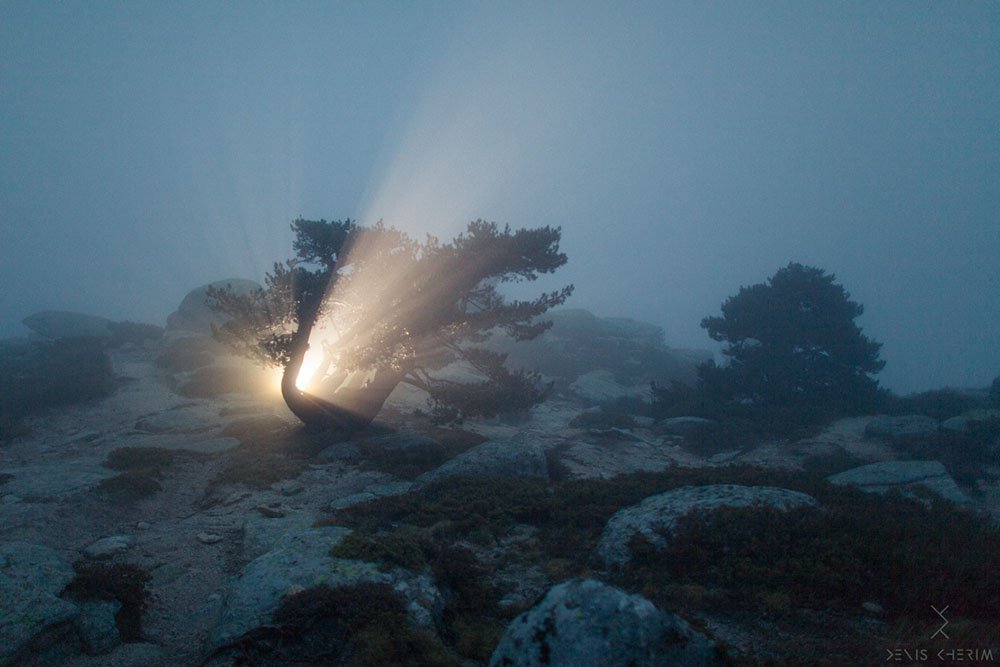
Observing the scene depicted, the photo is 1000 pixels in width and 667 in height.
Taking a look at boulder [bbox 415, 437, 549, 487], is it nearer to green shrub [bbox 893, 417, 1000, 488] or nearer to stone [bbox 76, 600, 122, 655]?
stone [bbox 76, 600, 122, 655]

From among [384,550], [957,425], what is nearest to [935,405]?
[957,425]

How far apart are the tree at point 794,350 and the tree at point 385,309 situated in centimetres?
1674

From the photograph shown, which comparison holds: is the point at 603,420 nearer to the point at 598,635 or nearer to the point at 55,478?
the point at 55,478

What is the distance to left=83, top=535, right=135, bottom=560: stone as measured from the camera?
30.8 feet

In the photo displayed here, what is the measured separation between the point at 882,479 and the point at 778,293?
919 inches

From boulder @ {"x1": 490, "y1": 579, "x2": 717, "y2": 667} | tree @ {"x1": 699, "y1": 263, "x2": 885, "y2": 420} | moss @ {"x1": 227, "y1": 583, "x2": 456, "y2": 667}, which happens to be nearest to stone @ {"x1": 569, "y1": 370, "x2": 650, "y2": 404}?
tree @ {"x1": 699, "y1": 263, "x2": 885, "y2": 420}

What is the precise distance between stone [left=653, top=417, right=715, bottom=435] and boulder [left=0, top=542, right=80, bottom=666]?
79.9ft

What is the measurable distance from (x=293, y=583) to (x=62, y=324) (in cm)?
5819

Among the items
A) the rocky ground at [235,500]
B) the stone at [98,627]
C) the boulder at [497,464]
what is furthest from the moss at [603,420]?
the stone at [98,627]

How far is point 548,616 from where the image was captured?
4.61 meters

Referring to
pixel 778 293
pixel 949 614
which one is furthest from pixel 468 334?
pixel 778 293

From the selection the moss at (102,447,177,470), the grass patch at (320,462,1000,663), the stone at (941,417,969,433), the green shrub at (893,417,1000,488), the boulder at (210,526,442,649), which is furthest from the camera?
the stone at (941,417,969,433)

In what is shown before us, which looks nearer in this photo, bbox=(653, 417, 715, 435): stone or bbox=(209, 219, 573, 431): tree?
bbox=(209, 219, 573, 431): tree

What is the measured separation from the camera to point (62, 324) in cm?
4875
